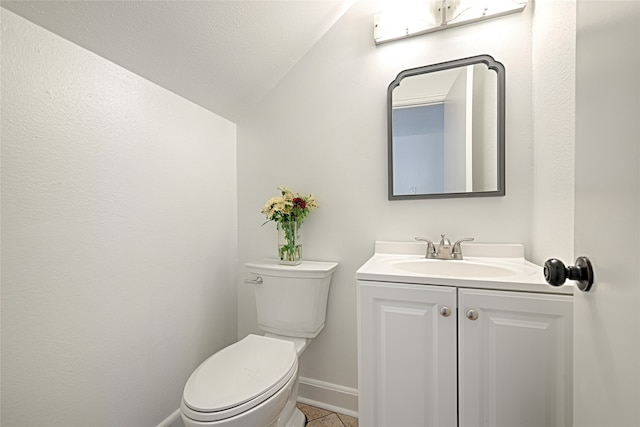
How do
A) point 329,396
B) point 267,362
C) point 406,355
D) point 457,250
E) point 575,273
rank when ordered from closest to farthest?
point 575,273 < point 406,355 < point 267,362 < point 457,250 < point 329,396

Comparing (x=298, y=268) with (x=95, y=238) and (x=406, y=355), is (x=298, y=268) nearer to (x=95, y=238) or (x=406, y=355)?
(x=406, y=355)

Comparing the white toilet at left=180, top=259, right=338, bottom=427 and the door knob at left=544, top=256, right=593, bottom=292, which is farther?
the white toilet at left=180, top=259, right=338, bottom=427

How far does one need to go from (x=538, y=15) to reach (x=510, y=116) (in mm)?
412

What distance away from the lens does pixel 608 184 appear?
46 centimetres

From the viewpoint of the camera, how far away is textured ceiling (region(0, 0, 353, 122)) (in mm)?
903

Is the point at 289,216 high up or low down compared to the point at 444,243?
up

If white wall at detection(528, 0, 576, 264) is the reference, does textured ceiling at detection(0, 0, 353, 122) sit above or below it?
→ above

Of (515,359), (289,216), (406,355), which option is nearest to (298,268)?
(289,216)

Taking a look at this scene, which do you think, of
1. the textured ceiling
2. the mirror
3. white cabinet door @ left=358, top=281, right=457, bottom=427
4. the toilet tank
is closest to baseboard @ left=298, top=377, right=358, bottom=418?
the toilet tank

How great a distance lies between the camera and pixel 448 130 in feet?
4.30

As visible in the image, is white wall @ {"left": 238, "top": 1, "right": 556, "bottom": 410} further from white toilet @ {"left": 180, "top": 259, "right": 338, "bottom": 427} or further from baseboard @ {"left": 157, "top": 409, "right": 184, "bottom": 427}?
baseboard @ {"left": 157, "top": 409, "right": 184, "bottom": 427}

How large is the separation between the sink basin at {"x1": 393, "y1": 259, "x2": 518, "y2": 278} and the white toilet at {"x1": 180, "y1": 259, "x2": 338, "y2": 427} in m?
0.41

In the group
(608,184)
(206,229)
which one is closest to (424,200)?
(608,184)

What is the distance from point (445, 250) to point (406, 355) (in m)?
0.52
